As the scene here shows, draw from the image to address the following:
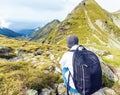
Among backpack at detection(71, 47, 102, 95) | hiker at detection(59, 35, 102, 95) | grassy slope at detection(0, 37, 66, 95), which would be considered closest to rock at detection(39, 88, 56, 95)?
grassy slope at detection(0, 37, 66, 95)

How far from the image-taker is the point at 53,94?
26.6 m

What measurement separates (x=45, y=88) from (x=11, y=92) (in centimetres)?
312

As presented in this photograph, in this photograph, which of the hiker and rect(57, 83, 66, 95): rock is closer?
the hiker

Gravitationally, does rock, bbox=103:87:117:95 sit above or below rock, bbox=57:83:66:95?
below

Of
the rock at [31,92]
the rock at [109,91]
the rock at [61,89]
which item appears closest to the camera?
the rock at [31,92]

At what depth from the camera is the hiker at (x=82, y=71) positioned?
1244 centimetres

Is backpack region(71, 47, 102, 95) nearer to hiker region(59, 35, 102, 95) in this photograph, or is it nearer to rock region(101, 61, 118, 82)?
hiker region(59, 35, 102, 95)

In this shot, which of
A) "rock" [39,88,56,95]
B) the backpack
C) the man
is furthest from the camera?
"rock" [39,88,56,95]

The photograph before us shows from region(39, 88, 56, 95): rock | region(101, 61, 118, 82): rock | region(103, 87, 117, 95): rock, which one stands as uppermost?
region(101, 61, 118, 82): rock

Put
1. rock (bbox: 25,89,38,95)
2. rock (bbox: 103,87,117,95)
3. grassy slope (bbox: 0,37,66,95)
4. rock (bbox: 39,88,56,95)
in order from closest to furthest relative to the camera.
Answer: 1. rock (bbox: 25,89,38,95)
2. grassy slope (bbox: 0,37,66,95)
3. rock (bbox: 39,88,56,95)
4. rock (bbox: 103,87,117,95)

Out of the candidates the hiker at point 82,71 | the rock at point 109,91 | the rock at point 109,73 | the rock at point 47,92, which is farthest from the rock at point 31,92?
the hiker at point 82,71

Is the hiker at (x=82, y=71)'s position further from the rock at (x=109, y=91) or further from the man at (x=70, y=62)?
the rock at (x=109, y=91)

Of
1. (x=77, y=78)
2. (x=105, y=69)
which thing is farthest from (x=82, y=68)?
Answer: (x=105, y=69)

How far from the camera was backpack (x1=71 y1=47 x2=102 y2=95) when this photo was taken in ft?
40.8
